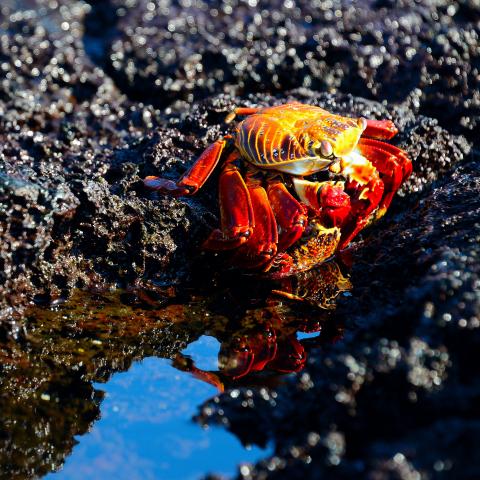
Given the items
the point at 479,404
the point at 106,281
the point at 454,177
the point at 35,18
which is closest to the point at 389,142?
the point at 454,177

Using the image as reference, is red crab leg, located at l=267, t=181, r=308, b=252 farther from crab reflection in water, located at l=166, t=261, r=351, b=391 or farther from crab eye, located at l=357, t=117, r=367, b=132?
crab eye, located at l=357, t=117, r=367, b=132

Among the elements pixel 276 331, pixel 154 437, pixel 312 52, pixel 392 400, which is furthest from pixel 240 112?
pixel 392 400

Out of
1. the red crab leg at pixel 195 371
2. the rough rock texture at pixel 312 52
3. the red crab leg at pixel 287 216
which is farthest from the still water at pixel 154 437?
the rough rock texture at pixel 312 52

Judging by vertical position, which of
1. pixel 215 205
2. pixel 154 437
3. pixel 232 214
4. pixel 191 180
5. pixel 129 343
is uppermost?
pixel 191 180

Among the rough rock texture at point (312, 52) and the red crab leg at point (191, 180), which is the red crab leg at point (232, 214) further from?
the rough rock texture at point (312, 52)

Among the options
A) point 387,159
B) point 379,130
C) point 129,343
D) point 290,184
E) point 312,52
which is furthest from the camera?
point 312,52

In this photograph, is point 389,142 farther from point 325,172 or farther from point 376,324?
point 376,324

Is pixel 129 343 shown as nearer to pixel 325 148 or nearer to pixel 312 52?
pixel 325 148
